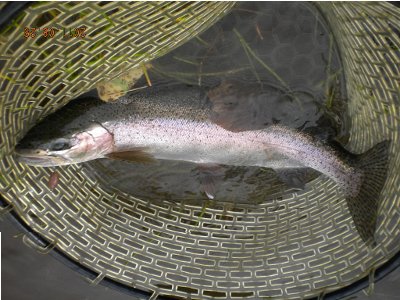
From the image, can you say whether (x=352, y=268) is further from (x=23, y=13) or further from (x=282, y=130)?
(x=23, y=13)

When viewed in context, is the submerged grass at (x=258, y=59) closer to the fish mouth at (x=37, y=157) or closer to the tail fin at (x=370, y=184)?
the tail fin at (x=370, y=184)

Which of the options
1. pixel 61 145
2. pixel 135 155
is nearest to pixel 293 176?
pixel 135 155

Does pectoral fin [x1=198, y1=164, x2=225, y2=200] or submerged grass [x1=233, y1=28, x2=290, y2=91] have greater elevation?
submerged grass [x1=233, y1=28, x2=290, y2=91]

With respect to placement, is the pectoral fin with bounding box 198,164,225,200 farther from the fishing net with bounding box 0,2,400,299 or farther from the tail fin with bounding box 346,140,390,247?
the tail fin with bounding box 346,140,390,247

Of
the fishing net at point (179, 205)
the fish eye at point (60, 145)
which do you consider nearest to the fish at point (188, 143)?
the fish eye at point (60, 145)

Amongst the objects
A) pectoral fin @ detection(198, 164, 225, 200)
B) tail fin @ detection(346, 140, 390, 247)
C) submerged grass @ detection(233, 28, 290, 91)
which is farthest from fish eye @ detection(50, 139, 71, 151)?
tail fin @ detection(346, 140, 390, 247)

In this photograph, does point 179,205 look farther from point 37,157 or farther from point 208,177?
point 37,157
